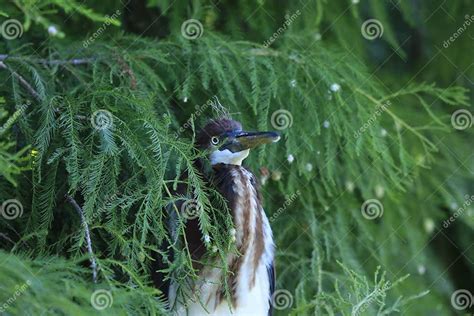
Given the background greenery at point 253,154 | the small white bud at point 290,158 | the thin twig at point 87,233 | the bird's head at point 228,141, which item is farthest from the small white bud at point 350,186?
the thin twig at point 87,233

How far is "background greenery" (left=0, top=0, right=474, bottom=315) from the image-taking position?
2838 millimetres

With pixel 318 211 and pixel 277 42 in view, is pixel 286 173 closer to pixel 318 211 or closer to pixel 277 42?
pixel 318 211

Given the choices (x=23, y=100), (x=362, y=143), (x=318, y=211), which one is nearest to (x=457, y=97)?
(x=362, y=143)

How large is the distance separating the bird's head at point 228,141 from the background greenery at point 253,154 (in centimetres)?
11

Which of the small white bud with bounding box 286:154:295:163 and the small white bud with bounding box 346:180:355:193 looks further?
the small white bud with bounding box 346:180:355:193

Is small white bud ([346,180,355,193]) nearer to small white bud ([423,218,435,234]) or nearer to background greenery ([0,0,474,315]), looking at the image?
background greenery ([0,0,474,315])

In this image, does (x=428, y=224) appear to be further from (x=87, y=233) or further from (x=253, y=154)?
(x=87, y=233)

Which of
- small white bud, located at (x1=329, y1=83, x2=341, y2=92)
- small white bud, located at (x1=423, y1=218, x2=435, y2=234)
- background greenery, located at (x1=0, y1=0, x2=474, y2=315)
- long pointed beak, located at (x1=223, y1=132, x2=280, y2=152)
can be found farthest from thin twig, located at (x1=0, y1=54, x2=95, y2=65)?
small white bud, located at (x1=423, y1=218, x2=435, y2=234)

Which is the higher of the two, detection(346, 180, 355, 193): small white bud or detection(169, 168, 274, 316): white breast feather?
detection(346, 180, 355, 193): small white bud

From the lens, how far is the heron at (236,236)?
3176mm

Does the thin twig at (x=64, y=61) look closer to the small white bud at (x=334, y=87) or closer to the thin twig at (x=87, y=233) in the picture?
the thin twig at (x=87, y=233)

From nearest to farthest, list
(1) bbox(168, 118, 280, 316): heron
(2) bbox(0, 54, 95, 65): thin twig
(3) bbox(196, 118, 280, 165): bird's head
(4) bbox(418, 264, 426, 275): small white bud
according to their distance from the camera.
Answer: (1) bbox(168, 118, 280, 316): heron < (3) bbox(196, 118, 280, 165): bird's head < (2) bbox(0, 54, 95, 65): thin twig < (4) bbox(418, 264, 426, 275): small white bud

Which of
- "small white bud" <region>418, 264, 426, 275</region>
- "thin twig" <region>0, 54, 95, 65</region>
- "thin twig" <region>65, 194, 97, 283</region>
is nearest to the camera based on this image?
"thin twig" <region>65, 194, 97, 283</region>

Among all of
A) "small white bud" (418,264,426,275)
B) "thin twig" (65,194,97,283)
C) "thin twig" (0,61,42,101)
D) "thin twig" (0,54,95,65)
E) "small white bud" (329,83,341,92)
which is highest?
"small white bud" (329,83,341,92)
